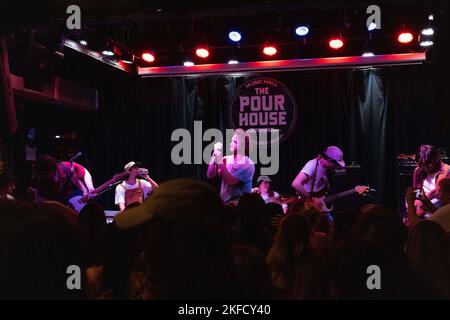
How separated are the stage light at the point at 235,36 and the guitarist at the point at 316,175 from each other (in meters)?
2.44

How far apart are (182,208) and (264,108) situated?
319 inches

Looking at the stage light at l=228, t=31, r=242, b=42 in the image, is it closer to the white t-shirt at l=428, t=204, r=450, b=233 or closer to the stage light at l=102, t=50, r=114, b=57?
the stage light at l=102, t=50, r=114, b=57

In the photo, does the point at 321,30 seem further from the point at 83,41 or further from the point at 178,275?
the point at 178,275

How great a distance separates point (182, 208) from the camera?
1332 millimetres

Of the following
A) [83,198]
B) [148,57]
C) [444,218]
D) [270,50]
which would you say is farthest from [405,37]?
[83,198]

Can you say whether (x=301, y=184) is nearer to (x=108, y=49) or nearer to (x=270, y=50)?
(x=270, y=50)

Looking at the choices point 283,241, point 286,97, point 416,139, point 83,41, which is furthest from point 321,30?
point 283,241

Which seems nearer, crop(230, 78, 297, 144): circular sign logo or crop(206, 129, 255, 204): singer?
crop(206, 129, 255, 204): singer

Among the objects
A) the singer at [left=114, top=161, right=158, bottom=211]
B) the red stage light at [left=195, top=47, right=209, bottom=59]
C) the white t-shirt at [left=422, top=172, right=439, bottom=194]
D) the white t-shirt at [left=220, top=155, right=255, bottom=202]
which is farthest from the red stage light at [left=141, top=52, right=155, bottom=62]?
the white t-shirt at [left=422, top=172, right=439, bottom=194]

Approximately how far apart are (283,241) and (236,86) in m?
6.99

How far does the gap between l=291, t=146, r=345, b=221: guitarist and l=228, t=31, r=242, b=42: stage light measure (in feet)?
7.99

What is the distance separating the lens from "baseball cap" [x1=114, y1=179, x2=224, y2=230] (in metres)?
1.32

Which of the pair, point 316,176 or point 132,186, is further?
point 132,186

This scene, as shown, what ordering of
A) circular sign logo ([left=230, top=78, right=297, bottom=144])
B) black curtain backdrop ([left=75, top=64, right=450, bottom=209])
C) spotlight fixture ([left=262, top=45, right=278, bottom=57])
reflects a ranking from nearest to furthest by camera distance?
spotlight fixture ([left=262, top=45, right=278, bottom=57])
black curtain backdrop ([left=75, top=64, right=450, bottom=209])
circular sign logo ([left=230, top=78, right=297, bottom=144])
